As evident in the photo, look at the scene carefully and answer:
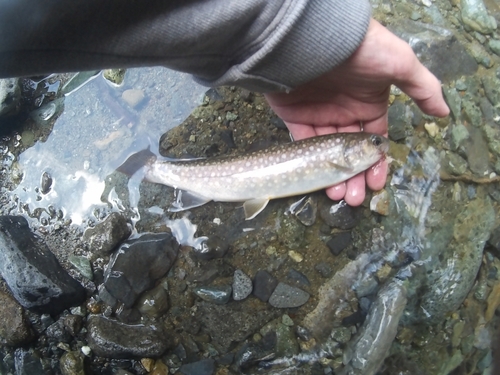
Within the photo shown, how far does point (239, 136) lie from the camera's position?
3348 millimetres

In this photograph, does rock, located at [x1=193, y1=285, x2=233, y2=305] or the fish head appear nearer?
the fish head

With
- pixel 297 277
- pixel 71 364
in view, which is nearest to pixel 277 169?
pixel 297 277

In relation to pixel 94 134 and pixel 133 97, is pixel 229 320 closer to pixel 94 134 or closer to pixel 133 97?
pixel 94 134

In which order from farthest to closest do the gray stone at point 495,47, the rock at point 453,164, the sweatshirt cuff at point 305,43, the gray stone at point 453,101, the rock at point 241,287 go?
1. the gray stone at point 495,47
2. the gray stone at point 453,101
3. the rock at point 453,164
4. the rock at point 241,287
5. the sweatshirt cuff at point 305,43

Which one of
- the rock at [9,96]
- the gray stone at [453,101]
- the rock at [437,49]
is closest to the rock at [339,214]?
the gray stone at [453,101]

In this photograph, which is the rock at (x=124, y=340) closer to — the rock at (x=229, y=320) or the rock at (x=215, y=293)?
the rock at (x=229, y=320)

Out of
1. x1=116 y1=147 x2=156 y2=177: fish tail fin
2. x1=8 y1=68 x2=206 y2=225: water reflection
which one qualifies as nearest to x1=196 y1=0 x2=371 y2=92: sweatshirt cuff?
x1=116 y1=147 x2=156 y2=177: fish tail fin

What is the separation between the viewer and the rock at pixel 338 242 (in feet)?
10.5

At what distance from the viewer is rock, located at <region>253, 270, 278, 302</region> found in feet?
10.3

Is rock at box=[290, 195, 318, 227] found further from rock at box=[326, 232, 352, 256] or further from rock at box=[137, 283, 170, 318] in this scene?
rock at box=[137, 283, 170, 318]

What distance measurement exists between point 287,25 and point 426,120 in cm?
178

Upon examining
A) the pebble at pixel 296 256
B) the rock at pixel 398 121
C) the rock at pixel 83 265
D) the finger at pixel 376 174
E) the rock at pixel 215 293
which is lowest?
the rock at pixel 215 293

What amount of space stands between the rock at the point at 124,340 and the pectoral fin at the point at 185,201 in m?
0.83

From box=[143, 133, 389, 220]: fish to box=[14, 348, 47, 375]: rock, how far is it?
1.52m
